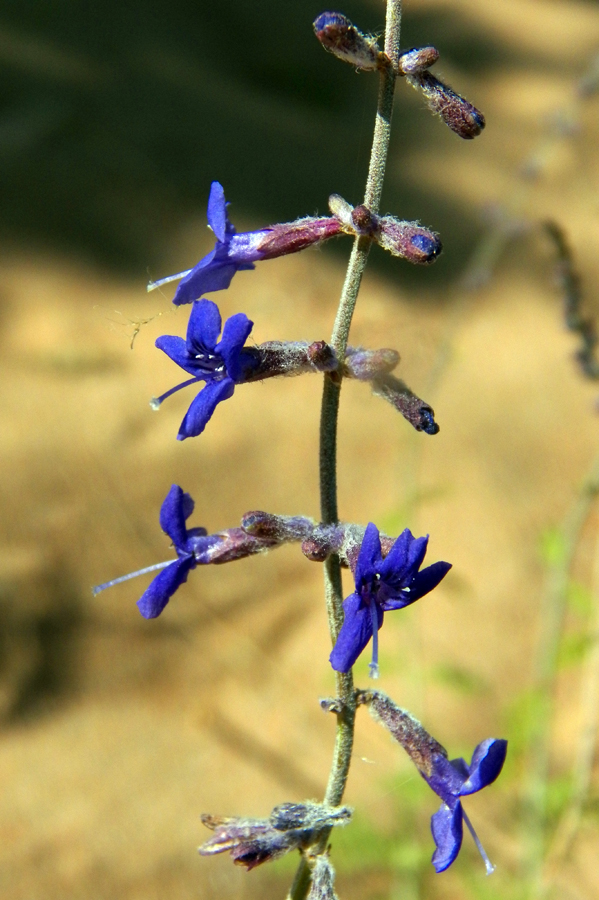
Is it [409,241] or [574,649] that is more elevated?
[409,241]

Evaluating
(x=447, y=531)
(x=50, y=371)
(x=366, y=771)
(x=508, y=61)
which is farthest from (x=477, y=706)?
(x=508, y=61)

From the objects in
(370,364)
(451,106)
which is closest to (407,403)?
(370,364)

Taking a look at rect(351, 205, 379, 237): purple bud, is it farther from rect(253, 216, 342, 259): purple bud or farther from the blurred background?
the blurred background

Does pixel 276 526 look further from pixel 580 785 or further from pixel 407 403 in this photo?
pixel 580 785

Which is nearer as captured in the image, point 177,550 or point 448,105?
point 448,105

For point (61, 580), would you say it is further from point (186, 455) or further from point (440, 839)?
point (440, 839)

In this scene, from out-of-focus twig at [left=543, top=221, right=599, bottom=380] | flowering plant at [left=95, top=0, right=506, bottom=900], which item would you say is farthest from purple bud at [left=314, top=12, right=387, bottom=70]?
out-of-focus twig at [left=543, top=221, right=599, bottom=380]
